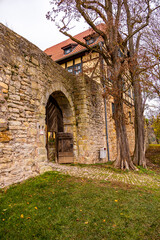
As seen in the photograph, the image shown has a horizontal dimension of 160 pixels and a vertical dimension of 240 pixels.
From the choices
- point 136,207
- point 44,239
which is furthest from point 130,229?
point 44,239

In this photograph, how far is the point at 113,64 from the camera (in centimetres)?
696

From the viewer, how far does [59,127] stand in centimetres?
734

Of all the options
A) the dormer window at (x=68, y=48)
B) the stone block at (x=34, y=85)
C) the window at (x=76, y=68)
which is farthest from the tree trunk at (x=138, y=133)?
the dormer window at (x=68, y=48)

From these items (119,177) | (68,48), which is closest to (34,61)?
(119,177)

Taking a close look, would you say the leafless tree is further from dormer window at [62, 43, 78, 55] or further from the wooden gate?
dormer window at [62, 43, 78, 55]

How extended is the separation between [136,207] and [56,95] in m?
5.12

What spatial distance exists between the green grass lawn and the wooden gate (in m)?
3.04

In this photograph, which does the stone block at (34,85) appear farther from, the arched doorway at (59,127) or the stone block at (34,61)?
the arched doorway at (59,127)

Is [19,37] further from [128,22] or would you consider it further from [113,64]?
[128,22]

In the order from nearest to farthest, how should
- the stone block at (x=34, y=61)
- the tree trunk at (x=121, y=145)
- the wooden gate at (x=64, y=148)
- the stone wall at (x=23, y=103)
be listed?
1. the stone wall at (x=23, y=103)
2. the stone block at (x=34, y=61)
3. the tree trunk at (x=121, y=145)
4. the wooden gate at (x=64, y=148)

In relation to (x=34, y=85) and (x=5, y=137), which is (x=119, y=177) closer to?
(x=5, y=137)

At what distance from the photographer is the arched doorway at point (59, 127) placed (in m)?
6.90

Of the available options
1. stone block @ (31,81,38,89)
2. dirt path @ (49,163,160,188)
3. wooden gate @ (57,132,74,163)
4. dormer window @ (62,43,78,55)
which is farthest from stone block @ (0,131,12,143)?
dormer window @ (62,43,78,55)

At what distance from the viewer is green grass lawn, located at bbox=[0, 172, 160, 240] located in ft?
6.94
